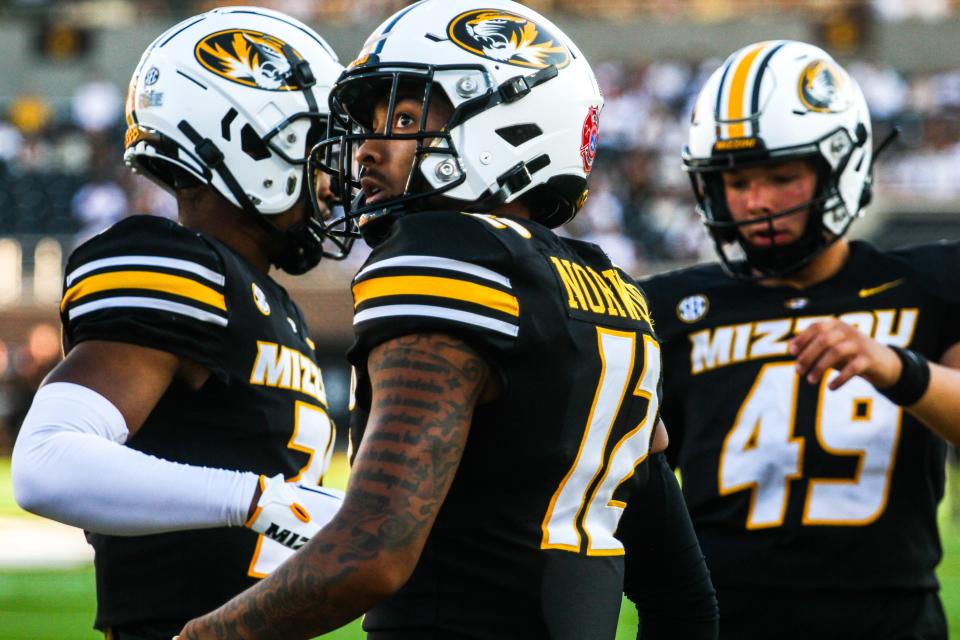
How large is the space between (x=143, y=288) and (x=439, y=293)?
2.87ft

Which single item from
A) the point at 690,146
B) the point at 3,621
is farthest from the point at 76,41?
the point at 690,146

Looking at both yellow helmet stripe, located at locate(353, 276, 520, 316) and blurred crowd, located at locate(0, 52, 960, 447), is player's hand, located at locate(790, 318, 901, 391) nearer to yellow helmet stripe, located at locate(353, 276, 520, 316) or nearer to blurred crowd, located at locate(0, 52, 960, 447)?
yellow helmet stripe, located at locate(353, 276, 520, 316)

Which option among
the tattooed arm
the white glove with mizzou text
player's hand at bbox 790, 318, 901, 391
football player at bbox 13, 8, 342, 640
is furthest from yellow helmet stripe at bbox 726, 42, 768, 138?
the tattooed arm

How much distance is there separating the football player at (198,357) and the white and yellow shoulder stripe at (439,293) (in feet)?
1.75

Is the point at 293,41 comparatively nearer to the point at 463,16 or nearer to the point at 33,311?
the point at 463,16

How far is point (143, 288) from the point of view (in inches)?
102

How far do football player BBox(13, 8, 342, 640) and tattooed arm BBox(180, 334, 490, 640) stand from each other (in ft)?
1.48

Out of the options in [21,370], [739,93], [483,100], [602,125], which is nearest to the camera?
[483,100]

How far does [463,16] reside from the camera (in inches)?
93.7

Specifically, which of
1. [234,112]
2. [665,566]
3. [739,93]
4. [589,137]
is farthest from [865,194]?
[234,112]

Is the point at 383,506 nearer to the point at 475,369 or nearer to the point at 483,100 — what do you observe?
the point at 475,369

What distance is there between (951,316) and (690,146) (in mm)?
828

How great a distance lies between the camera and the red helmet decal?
2459mm

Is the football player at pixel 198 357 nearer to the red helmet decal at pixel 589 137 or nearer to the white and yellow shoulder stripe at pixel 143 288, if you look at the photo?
the white and yellow shoulder stripe at pixel 143 288
